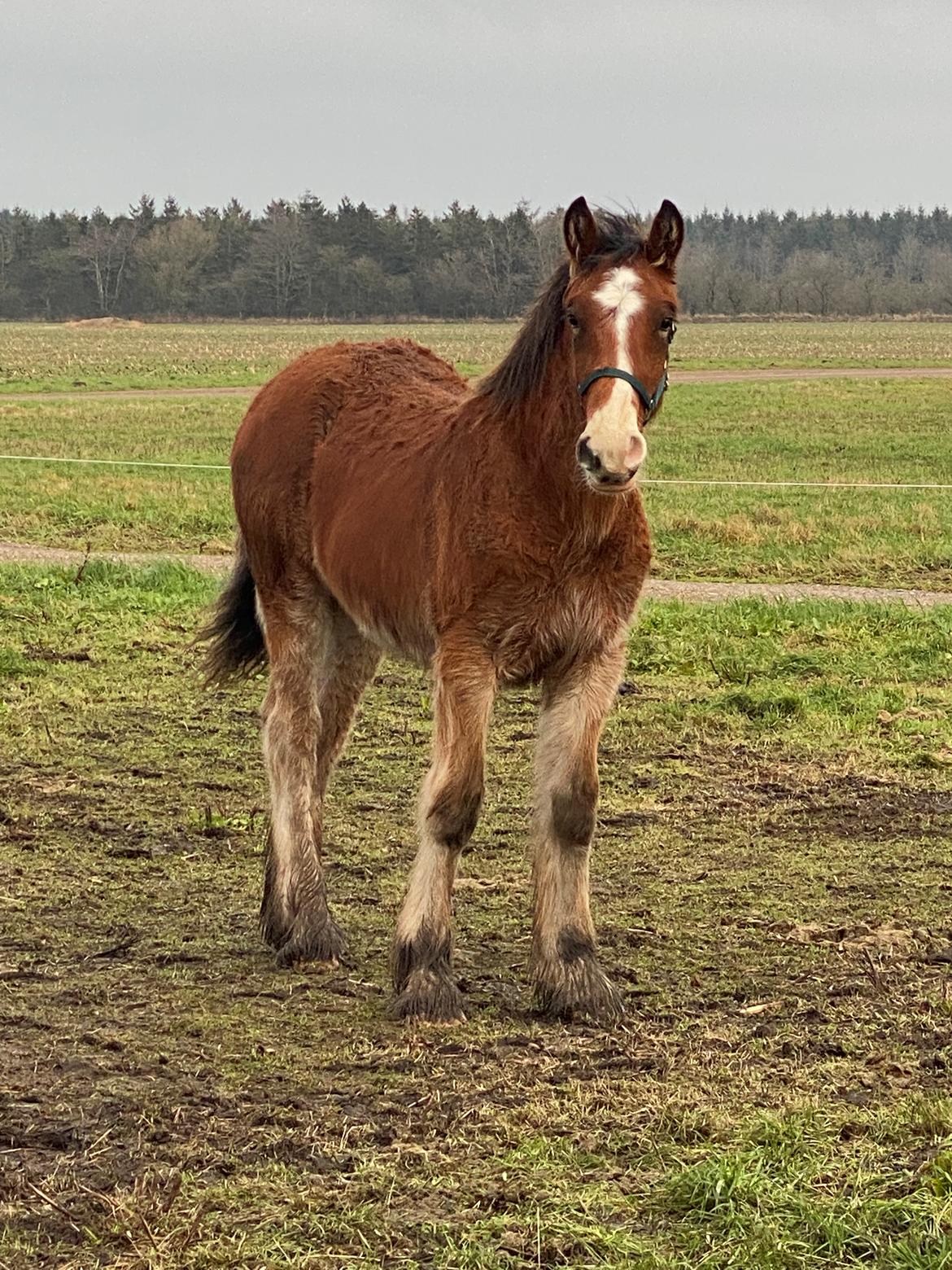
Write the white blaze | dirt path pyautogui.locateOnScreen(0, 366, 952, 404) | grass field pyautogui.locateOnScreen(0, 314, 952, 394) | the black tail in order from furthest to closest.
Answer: grass field pyautogui.locateOnScreen(0, 314, 952, 394) → dirt path pyautogui.locateOnScreen(0, 366, 952, 404) → the black tail → the white blaze

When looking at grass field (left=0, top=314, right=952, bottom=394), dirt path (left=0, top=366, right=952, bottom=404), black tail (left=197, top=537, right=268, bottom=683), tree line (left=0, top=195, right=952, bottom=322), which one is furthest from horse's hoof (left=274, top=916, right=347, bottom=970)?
tree line (left=0, top=195, right=952, bottom=322)

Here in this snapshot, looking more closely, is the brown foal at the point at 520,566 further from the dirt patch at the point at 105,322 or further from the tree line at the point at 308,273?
the dirt patch at the point at 105,322

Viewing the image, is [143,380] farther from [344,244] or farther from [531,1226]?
[344,244]

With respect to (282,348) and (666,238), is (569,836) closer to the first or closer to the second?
(666,238)

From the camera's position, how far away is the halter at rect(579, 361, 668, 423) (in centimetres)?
447

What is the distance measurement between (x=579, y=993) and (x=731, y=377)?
40773 millimetres

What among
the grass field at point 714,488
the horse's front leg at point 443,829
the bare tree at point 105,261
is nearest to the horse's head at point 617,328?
the horse's front leg at point 443,829

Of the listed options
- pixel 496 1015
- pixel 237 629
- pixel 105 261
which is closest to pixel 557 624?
pixel 496 1015

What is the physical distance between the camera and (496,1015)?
4.99 m

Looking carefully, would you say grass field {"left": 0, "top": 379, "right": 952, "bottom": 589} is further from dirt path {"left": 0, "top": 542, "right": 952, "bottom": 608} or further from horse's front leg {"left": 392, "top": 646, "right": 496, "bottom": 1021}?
horse's front leg {"left": 392, "top": 646, "right": 496, "bottom": 1021}

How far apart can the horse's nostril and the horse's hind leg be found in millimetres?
1914

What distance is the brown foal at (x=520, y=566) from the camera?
465cm

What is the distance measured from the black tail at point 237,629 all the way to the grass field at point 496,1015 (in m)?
0.80

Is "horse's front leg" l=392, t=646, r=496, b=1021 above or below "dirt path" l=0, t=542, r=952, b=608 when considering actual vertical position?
above
